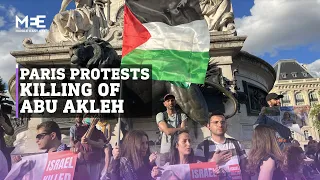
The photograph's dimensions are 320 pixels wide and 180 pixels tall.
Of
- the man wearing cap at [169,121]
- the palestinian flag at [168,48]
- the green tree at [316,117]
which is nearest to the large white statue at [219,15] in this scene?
the palestinian flag at [168,48]

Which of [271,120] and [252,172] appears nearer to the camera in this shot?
[252,172]

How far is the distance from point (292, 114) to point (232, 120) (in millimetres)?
2409

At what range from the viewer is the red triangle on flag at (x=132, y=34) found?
7.46 metres

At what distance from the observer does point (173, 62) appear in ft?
24.8

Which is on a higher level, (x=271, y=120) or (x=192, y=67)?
(x=192, y=67)

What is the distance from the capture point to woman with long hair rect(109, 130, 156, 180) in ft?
20.1

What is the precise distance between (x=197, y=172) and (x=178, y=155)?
585 mm

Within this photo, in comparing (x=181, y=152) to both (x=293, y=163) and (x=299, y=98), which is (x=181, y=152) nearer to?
(x=293, y=163)

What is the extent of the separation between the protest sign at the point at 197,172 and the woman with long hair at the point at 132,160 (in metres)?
0.30

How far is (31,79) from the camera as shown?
393 inches

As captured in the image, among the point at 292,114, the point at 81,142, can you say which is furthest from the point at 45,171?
the point at 292,114

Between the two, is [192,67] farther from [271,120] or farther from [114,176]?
[114,176]

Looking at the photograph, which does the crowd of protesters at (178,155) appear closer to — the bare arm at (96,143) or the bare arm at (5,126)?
the bare arm at (96,143)

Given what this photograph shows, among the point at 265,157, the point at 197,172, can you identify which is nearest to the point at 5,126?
the point at 197,172
